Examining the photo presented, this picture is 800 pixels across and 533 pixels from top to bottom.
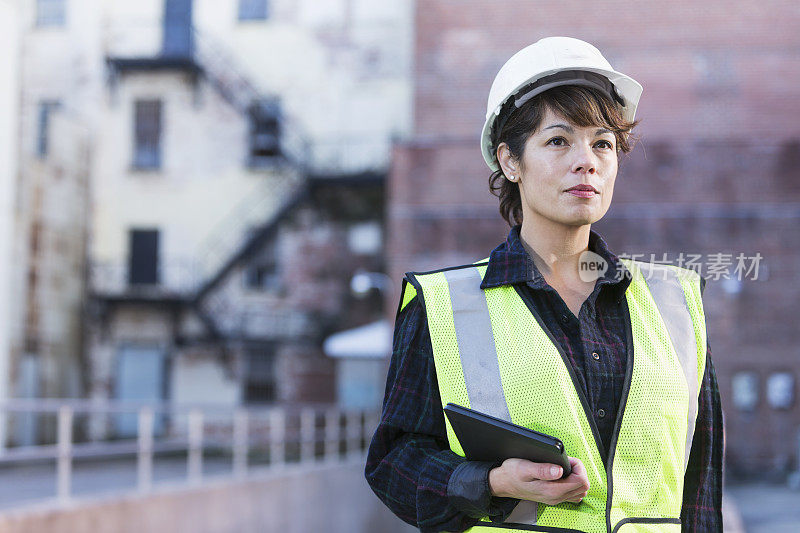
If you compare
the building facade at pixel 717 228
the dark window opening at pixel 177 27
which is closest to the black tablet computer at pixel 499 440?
the building facade at pixel 717 228

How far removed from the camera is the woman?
77.6 inches

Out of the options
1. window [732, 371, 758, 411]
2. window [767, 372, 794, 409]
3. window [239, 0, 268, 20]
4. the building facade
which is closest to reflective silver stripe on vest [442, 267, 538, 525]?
the building facade

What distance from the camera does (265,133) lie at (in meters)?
24.6

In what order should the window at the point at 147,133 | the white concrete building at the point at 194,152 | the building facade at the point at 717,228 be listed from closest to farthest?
the building facade at the point at 717,228, the white concrete building at the point at 194,152, the window at the point at 147,133

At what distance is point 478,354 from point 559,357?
17 centimetres

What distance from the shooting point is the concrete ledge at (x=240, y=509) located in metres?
7.38

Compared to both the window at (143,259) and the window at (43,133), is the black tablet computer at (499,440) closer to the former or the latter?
the window at (43,133)

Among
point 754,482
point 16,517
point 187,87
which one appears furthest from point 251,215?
point 16,517

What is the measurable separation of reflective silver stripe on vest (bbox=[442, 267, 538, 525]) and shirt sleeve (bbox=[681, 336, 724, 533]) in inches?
15.0

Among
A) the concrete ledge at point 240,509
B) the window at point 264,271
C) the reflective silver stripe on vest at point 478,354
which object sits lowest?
the concrete ledge at point 240,509

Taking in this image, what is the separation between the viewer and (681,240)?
17359 mm

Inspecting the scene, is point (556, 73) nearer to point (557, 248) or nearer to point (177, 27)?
point (557, 248)

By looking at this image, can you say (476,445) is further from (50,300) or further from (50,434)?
(50,300)

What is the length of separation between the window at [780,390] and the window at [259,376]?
11.5 m
